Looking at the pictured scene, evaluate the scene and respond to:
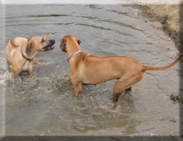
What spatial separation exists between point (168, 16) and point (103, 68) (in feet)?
21.0

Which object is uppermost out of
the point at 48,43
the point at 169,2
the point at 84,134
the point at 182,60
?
the point at 169,2

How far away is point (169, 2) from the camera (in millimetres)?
11219

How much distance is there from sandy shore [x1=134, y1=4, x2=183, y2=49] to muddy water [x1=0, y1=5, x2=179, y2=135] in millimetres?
273

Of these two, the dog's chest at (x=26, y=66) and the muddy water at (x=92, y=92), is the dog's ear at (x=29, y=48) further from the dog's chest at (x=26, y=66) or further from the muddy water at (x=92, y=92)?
the muddy water at (x=92, y=92)

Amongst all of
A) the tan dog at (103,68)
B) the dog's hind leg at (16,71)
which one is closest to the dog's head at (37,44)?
the dog's hind leg at (16,71)

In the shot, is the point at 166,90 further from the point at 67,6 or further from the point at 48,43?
the point at 67,6

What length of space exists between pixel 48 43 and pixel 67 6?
6271 millimetres

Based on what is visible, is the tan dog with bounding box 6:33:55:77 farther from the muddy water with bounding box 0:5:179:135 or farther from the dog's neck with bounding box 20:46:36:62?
the muddy water with bounding box 0:5:179:135

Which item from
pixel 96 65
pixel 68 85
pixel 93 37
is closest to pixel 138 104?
pixel 96 65

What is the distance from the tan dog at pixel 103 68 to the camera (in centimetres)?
472

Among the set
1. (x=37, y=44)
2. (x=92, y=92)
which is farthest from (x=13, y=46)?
(x=92, y=92)

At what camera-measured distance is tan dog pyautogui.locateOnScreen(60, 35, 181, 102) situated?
4.72 m

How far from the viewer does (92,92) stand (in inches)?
232

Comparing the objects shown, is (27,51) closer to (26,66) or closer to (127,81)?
(26,66)
